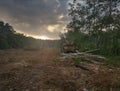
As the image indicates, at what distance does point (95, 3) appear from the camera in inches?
1271

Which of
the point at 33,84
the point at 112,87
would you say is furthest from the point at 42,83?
the point at 112,87

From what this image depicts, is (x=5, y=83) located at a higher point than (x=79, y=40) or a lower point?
lower

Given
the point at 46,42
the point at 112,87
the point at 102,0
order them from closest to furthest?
the point at 112,87 → the point at 102,0 → the point at 46,42

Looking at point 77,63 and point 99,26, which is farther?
point 99,26

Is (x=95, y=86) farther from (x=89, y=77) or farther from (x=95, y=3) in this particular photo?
(x=95, y=3)

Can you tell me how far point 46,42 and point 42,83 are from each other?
14763 cm

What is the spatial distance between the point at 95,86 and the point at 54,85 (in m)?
1.76

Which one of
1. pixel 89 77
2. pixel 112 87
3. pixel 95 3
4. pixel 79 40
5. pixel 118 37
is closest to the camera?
pixel 112 87

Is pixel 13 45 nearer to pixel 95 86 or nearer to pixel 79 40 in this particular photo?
pixel 79 40

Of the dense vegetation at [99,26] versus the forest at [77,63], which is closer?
the forest at [77,63]

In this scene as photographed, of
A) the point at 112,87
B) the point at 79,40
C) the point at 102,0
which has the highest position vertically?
the point at 102,0

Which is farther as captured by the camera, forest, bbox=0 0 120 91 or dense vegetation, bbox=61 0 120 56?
dense vegetation, bbox=61 0 120 56

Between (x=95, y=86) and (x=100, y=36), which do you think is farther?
(x=100, y=36)

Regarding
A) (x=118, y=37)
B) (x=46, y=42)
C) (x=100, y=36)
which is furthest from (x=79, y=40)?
(x=46, y=42)
